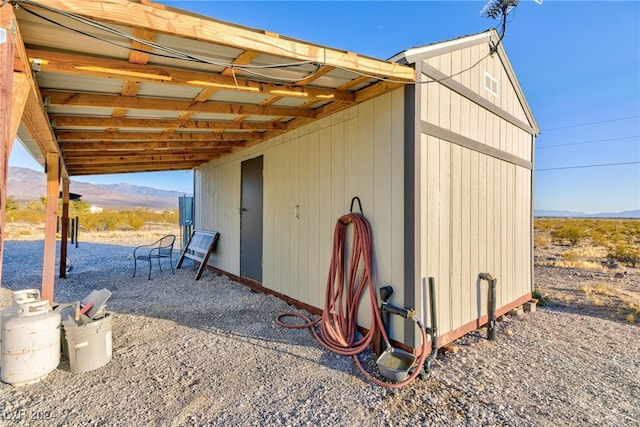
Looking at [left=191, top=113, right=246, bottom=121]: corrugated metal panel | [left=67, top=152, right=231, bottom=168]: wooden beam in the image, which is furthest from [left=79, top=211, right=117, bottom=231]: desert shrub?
[left=191, top=113, right=246, bottom=121]: corrugated metal panel

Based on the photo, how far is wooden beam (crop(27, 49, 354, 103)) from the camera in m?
1.92

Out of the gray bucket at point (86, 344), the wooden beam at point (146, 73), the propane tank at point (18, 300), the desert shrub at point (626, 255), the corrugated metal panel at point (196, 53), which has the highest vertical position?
the corrugated metal panel at point (196, 53)

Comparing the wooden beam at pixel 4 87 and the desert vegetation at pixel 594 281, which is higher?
the wooden beam at pixel 4 87

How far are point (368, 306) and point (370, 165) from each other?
4.74 ft

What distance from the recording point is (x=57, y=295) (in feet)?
15.5

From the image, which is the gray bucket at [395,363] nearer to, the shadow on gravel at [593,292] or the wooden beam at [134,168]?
the shadow on gravel at [593,292]

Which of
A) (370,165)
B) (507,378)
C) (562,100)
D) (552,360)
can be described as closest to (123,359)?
(370,165)

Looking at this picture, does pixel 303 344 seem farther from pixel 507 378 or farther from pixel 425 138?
pixel 425 138

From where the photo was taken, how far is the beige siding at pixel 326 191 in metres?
2.84

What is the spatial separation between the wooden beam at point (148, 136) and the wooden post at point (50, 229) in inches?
13.9

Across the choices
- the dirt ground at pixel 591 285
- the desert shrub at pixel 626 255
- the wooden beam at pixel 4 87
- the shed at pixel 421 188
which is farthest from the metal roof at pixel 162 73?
the desert shrub at pixel 626 255

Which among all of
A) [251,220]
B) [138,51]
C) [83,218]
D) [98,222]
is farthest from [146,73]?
[83,218]

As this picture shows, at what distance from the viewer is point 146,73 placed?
212 centimetres

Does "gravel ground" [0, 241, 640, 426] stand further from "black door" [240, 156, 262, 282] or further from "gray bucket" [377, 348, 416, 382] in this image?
"black door" [240, 156, 262, 282]
